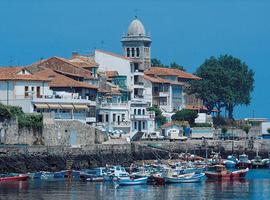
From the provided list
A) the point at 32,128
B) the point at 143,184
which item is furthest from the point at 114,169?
the point at 32,128

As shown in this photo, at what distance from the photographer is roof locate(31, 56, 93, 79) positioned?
367ft

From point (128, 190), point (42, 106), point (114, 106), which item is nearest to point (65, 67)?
point (114, 106)

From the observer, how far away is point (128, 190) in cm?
8144

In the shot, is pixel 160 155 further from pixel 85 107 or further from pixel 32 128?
pixel 32 128

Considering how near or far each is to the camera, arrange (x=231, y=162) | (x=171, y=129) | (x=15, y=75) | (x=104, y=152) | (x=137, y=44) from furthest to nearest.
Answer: (x=137, y=44) < (x=171, y=129) < (x=231, y=162) < (x=15, y=75) < (x=104, y=152)

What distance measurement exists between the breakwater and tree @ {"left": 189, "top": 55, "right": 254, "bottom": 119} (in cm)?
1576

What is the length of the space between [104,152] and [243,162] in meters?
14.4

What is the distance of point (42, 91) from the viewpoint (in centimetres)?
10356

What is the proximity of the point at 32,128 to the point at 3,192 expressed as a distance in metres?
19.3

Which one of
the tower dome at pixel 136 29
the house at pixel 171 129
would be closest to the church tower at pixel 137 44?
the tower dome at pixel 136 29

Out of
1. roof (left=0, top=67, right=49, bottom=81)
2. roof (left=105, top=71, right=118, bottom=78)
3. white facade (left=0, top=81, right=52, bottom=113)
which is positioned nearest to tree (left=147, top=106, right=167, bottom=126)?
roof (left=105, top=71, right=118, bottom=78)

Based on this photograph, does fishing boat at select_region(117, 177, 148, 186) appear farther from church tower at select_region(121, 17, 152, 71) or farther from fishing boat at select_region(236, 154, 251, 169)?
church tower at select_region(121, 17, 152, 71)

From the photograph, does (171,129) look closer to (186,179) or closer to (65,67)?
(65,67)

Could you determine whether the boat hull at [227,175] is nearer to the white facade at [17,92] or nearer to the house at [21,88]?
the house at [21,88]
